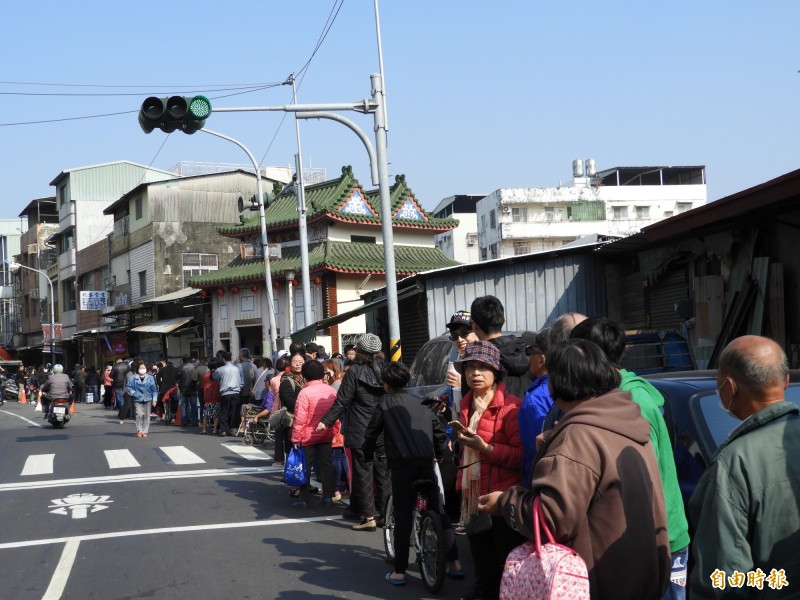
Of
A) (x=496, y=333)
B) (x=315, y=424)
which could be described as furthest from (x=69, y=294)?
(x=496, y=333)

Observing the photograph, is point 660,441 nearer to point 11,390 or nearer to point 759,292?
point 759,292

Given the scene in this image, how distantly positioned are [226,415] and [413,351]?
15.3ft

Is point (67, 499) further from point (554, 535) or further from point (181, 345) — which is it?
point (181, 345)

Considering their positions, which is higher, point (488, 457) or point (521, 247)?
point (521, 247)

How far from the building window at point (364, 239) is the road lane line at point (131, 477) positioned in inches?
754

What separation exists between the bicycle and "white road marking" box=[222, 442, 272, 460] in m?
8.92

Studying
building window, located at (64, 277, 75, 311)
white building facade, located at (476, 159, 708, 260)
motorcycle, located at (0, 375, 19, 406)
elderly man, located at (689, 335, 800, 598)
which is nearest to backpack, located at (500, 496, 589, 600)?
elderly man, located at (689, 335, 800, 598)

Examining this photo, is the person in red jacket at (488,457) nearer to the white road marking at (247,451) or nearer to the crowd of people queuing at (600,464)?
the crowd of people queuing at (600,464)

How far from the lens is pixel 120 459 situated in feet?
52.2

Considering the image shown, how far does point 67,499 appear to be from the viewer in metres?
11.5

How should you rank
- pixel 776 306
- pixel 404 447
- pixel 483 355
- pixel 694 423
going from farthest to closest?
pixel 776 306 < pixel 404 447 < pixel 483 355 < pixel 694 423

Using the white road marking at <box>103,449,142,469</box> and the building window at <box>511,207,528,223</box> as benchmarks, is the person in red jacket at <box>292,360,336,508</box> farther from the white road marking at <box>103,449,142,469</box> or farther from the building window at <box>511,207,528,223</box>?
the building window at <box>511,207,528,223</box>

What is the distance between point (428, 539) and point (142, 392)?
47.7 feet

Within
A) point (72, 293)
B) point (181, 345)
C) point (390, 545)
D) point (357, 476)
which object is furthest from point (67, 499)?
point (72, 293)
